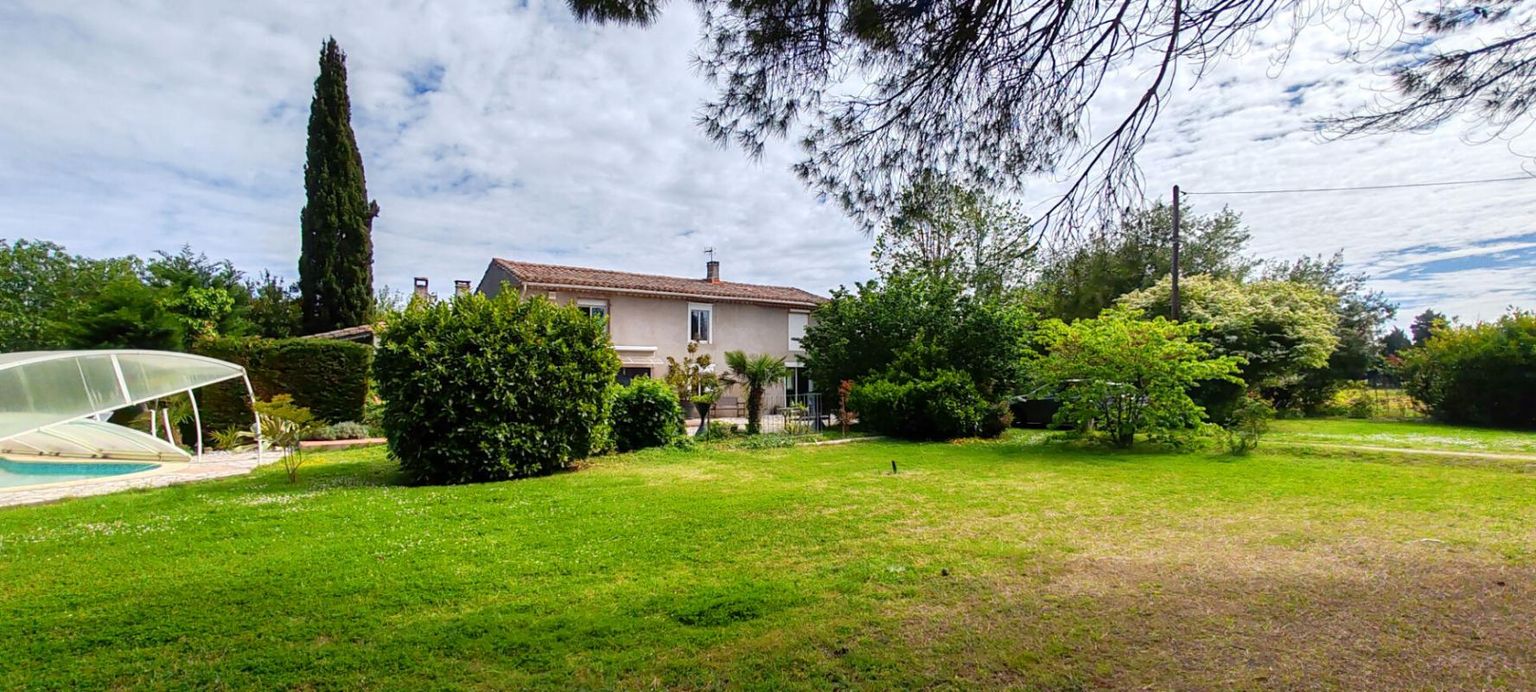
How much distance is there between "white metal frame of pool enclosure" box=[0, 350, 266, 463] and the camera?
8.51 metres

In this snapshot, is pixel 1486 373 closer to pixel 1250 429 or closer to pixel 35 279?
pixel 1250 429

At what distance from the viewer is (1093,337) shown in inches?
506

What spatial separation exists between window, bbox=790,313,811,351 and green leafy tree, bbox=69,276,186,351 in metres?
19.3

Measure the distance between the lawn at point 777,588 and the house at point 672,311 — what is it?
14241mm

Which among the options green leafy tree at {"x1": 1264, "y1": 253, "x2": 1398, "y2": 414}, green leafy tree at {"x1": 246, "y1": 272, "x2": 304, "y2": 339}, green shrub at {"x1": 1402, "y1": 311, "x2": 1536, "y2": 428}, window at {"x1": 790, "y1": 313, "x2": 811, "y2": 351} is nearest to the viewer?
green shrub at {"x1": 1402, "y1": 311, "x2": 1536, "y2": 428}

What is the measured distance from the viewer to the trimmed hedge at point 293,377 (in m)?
14.4

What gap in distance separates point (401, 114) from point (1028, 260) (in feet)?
37.6

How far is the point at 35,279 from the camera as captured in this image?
3162cm

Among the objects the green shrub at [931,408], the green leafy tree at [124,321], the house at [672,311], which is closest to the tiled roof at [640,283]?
the house at [672,311]

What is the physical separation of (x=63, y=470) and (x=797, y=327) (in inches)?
826

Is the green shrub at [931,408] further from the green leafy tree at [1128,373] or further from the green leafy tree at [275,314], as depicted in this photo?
the green leafy tree at [275,314]

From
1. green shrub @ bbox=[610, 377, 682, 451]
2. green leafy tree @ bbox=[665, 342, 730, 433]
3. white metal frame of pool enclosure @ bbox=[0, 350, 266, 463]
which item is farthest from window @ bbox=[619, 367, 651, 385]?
white metal frame of pool enclosure @ bbox=[0, 350, 266, 463]

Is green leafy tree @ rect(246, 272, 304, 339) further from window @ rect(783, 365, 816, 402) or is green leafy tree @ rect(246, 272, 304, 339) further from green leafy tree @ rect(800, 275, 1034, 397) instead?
green leafy tree @ rect(800, 275, 1034, 397)

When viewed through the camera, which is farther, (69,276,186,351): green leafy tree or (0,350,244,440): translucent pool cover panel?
(69,276,186,351): green leafy tree
